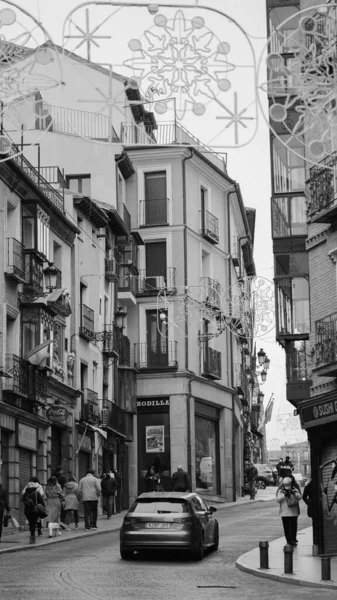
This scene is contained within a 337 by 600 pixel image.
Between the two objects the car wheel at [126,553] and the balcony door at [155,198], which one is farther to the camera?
the balcony door at [155,198]

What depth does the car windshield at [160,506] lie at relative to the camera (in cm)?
2378

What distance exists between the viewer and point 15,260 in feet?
121

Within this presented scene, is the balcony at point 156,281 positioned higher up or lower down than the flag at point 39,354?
higher up

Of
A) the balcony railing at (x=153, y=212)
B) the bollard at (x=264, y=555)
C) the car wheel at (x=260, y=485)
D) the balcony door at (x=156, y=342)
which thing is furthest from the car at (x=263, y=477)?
the bollard at (x=264, y=555)

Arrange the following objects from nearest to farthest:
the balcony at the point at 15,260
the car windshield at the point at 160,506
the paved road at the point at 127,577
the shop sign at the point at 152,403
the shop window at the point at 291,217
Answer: the paved road at the point at 127,577 < the car windshield at the point at 160,506 < the shop window at the point at 291,217 < the balcony at the point at 15,260 < the shop sign at the point at 152,403

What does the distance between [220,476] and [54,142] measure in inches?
657

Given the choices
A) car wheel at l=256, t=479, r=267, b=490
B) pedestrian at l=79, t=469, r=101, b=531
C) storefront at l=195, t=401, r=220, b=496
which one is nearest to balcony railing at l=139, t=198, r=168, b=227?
storefront at l=195, t=401, r=220, b=496

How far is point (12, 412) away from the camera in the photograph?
35.8 m

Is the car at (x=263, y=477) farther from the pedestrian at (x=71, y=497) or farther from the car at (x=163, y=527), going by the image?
the car at (x=163, y=527)

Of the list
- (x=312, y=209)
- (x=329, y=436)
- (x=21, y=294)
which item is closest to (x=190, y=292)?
(x=21, y=294)

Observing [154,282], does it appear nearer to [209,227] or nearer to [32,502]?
[209,227]

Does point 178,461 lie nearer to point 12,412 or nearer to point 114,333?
point 114,333

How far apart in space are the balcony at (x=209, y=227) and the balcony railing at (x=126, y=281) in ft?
13.3

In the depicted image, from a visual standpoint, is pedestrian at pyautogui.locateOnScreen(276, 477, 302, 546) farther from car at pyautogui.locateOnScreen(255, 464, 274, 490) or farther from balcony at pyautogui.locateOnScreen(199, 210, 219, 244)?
car at pyautogui.locateOnScreen(255, 464, 274, 490)
